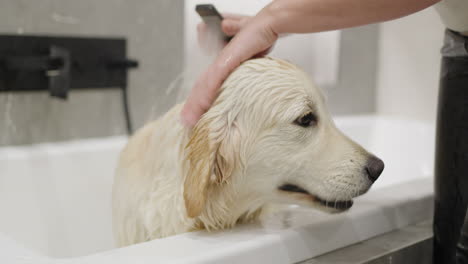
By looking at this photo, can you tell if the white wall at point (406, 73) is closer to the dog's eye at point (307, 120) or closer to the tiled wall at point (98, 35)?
the tiled wall at point (98, 35)

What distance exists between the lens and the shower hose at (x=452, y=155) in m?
0.89

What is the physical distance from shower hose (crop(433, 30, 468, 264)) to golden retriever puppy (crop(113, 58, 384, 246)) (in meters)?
0.17

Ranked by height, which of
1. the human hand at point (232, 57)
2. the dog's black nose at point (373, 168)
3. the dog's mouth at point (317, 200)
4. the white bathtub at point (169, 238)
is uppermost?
the human hand at point (232, 57)

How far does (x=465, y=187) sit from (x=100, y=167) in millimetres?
1021

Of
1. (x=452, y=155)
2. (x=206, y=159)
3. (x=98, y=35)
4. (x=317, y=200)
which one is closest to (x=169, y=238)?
(x=206, y=159)

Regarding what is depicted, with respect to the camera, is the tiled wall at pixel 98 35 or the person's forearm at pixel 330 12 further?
the tiled wall at pixel 98 35

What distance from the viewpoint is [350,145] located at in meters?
0.86

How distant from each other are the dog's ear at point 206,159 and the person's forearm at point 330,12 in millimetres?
202

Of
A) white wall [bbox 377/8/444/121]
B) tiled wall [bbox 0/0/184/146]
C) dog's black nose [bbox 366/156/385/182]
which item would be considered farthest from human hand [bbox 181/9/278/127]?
white wall [bbox 377/8/444/121]

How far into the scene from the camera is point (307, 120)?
850 mm

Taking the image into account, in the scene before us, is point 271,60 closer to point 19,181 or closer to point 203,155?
point 203,155

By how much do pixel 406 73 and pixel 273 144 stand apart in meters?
1.46

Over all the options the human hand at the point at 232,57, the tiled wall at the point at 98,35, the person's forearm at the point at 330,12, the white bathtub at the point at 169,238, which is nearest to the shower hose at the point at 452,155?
the white bathtub at the point at 169,238

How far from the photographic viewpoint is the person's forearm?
75 centimetres
